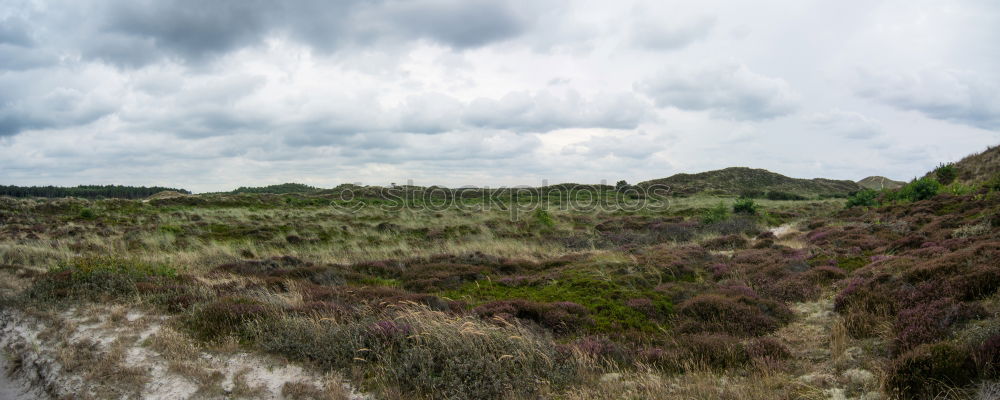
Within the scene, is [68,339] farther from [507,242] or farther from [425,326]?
[507,242]

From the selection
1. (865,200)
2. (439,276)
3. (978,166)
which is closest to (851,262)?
(439,276)

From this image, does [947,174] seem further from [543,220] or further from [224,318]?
[224,318]

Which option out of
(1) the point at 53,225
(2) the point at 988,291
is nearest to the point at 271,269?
(2) the point at 988,291

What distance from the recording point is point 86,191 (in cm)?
7044

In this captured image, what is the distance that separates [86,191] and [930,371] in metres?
94.8

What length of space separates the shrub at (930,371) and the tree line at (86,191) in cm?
7546

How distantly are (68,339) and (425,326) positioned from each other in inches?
217

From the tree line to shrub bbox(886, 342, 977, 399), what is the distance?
7546 cm

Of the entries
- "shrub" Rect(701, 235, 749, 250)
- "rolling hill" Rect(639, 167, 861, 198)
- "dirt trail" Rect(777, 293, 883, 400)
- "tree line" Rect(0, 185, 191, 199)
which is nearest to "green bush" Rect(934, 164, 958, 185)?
"shrub" Rect(701, 235, 749, 250)

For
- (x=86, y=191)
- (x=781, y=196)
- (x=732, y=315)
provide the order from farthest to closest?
(x=86, y=191)
(x=781, y=196)
(x=732, y=315)

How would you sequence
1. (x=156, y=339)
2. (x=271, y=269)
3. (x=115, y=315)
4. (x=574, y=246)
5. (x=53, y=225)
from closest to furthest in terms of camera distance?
(x=156, y=339) → (x=115, y=315) → (x=271, y=269) → (x=574, y=246) → (x=53, y=225)

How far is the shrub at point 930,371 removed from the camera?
4164 millimetres

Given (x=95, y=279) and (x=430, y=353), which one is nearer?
(x=430, y=353)

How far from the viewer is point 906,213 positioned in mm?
17641
